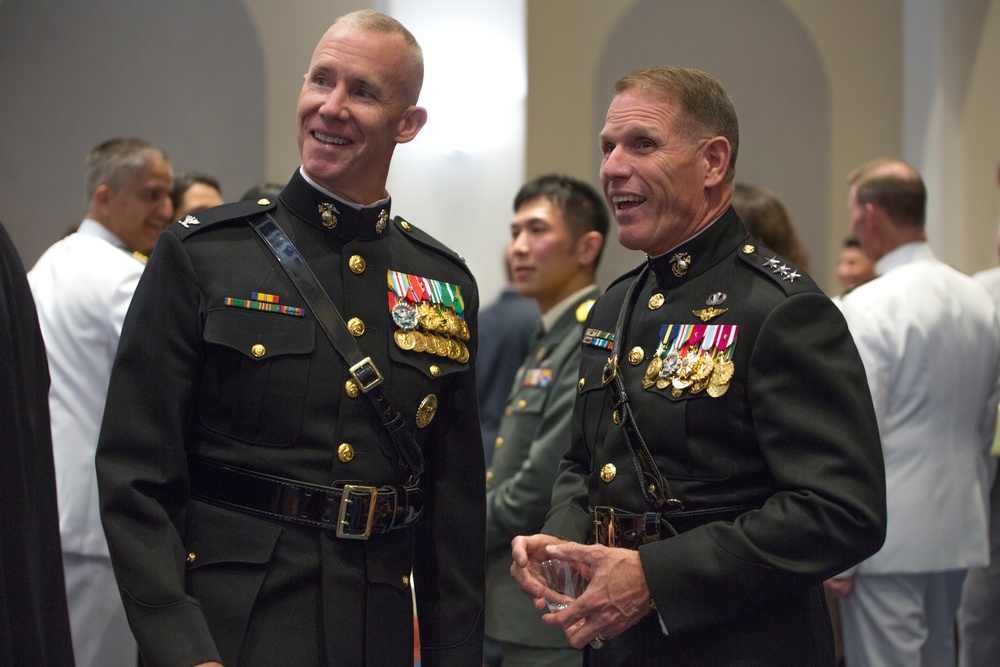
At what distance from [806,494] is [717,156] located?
0.63 m

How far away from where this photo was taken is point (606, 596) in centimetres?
165

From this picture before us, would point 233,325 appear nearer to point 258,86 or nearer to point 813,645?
point 813,645

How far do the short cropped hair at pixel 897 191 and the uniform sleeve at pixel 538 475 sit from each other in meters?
1.36

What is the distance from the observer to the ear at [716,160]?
1888 mm

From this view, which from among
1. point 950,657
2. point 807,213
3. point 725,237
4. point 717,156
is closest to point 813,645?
point 725,237

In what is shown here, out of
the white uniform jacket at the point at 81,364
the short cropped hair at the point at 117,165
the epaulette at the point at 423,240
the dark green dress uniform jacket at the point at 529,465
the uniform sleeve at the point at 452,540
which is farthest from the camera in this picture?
the short cropped hair at the point at 117,165

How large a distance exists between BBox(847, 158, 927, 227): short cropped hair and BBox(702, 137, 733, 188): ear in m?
2.00

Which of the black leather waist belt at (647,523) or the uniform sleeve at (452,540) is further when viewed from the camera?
the uniform sleeve at (452,540)

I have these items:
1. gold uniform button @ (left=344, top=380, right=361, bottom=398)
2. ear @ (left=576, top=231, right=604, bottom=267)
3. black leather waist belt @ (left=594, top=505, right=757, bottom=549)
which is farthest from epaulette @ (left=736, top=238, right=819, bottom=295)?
ear @ (left=576, top=231, right=604, bottom=267)

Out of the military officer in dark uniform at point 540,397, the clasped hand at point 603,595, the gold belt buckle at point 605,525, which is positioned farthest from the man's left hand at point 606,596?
the military officer in dark uniform at point 540,397

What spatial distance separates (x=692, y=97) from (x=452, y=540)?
913 mm

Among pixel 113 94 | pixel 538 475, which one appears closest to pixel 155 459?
pixel 538 475

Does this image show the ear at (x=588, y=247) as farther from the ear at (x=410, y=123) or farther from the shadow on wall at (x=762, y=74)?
the shadow on wall at (x=762, y=74)

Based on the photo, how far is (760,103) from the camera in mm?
5566
